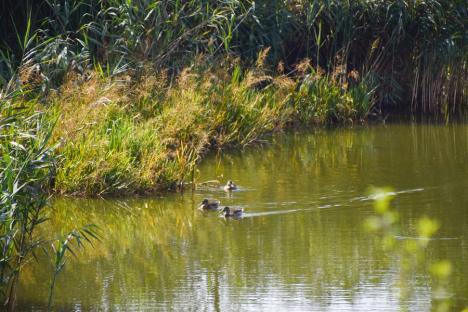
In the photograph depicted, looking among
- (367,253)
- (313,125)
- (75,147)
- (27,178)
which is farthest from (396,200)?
(313,125)

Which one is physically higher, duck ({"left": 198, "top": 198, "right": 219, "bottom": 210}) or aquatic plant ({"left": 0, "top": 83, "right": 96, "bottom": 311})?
aquatic plant ({"left": 0, "top": 83, "right": 96, "bottom": 311})

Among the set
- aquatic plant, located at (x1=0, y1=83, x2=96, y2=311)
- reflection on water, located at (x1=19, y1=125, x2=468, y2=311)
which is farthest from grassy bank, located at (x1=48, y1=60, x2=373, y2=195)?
aquatic plant, located at (x1=0, y1=83, x2=96, y2=311)

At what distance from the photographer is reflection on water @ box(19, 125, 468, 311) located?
22.4 feet

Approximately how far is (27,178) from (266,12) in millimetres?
9105

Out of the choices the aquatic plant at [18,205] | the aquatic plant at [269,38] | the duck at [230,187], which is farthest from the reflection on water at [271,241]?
the aquatic plant at [269,38]

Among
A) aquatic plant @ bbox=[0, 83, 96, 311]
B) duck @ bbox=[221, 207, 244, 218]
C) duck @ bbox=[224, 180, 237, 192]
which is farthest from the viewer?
duck @ bbox=[224, 180, 237, 192]

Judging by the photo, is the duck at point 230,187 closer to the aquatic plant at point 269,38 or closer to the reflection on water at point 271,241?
the reflection on water at point 271,241

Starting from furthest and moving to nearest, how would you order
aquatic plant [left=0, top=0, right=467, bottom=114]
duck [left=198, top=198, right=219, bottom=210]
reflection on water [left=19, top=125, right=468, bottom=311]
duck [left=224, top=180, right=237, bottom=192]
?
aquatic plant [left=0, top=0, right=467, bottom=114] < duck [left=224, top=180, right=237, bottom=192] < duck [left=198, top=198, right=219, bottom=210] < reflection on water [left=19, top=125, right=468, bottom=311]

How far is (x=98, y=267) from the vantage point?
25.0 ft

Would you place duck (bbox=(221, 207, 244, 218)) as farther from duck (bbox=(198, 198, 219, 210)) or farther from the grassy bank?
the grassy bank

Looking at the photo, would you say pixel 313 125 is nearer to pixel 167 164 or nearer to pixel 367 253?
pixel 167 164

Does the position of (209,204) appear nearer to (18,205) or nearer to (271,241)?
(271,241)

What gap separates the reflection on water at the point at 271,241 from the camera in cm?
684

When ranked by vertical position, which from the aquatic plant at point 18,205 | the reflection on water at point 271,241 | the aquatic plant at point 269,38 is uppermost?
the aquatic plant at point 269,38
